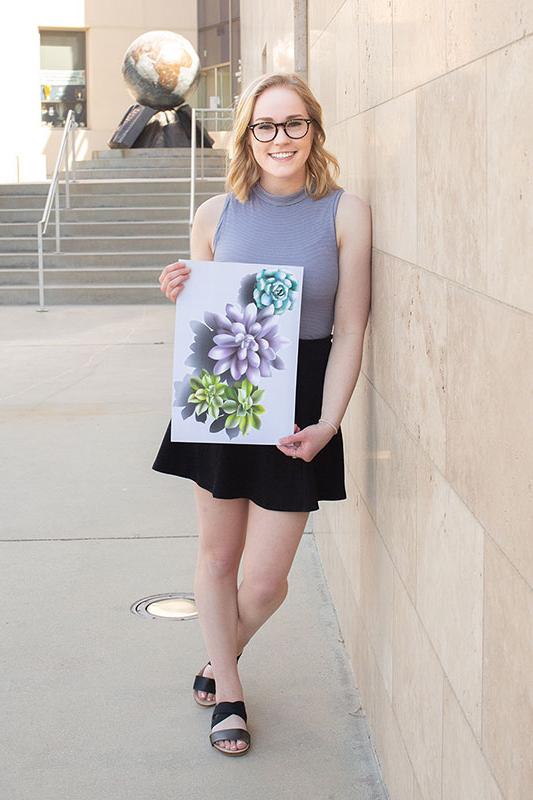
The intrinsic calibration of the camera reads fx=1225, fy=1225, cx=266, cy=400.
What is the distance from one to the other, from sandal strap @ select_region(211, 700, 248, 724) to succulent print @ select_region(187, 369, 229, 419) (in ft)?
2.63

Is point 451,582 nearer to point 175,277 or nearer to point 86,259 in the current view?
point 175,277

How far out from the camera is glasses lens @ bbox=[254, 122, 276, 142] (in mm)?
2883

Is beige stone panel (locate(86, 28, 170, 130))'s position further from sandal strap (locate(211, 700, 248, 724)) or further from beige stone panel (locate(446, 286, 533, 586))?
beige stone panel (locate(446, 286, 533, 586))

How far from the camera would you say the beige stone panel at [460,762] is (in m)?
1.94

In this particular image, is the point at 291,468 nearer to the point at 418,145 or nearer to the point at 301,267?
the point at 301,267

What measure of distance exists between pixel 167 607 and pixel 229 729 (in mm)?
1082

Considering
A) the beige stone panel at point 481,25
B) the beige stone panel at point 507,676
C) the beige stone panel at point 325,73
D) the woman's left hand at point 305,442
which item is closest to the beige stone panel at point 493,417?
the beige stone panel at point 507,676

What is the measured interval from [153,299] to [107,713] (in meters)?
11.1

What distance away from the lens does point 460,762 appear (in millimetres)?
2117

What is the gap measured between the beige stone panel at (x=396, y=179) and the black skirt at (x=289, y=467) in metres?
0.35

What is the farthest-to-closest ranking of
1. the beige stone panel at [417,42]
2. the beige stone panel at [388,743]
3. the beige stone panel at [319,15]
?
1. the beige stone panel at [319,15]
2. the beige stone panel at [388,743]
3. the beige stone panel at [417,42]

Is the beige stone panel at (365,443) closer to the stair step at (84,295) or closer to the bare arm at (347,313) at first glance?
the bare arm at (347,313)

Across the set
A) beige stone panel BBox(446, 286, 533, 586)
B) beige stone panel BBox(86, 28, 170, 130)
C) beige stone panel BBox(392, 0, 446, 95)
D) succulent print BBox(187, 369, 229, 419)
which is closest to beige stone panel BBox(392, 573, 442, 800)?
beige stone panel BBox(446, 286, 533, 586)

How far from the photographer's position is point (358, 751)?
3.18 m
